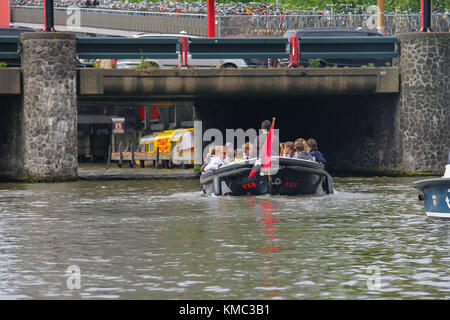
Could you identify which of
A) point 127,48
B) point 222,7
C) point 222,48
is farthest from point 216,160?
point 222,7

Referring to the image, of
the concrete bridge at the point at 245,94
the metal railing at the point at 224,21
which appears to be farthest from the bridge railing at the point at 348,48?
the metal railing at the point at 224,21

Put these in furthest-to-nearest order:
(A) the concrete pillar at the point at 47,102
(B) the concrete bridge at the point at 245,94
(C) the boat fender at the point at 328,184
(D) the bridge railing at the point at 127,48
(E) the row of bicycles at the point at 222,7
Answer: (E) the row of bicycles at the point at 222,7 < (D) the bridge railing at the point at 127,48 < (B) the concrete bridge at the point at 245,94 < (A) the concrete pillar at the point at 47,102 < (C) the boat fender at the point at 328,184

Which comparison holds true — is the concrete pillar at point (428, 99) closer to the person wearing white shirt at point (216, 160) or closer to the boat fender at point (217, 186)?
the person wearing white shirt at point (216, 160)

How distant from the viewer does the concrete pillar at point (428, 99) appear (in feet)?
108

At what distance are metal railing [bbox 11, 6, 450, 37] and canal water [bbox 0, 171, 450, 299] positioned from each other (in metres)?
21.1

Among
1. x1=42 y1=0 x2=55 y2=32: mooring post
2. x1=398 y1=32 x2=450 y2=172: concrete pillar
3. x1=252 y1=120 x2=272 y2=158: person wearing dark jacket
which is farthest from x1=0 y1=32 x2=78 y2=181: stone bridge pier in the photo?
x1=398 y1=32 x2=450 y2=172: concrete pillar

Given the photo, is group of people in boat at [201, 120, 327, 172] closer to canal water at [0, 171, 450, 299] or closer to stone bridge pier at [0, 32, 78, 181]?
canal water at [0, 171, 450, 299]

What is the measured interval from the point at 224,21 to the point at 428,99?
20.2m

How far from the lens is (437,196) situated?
17156 mm

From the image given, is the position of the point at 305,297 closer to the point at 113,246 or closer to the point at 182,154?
the point at 113,246

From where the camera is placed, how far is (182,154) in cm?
4734

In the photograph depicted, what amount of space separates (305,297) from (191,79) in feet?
73.5

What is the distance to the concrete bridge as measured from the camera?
30828 mm
